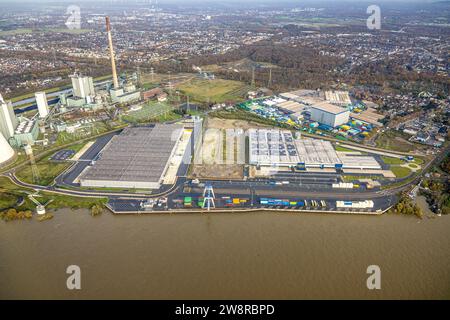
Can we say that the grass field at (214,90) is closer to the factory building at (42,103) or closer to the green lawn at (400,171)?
the factory building at (42,103)

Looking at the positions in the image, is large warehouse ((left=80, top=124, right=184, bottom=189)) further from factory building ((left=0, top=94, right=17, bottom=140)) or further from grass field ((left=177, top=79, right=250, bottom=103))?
grass field ((left=177, top=79, right=250, bottom=103))

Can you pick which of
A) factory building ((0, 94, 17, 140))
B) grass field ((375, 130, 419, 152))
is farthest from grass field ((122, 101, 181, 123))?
grass field ((375, 130, 419, 152))

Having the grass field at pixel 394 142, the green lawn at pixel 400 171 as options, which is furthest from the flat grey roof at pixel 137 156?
the grass field at pixel 394 142

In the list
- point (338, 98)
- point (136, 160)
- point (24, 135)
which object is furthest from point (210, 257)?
point (338, 98)

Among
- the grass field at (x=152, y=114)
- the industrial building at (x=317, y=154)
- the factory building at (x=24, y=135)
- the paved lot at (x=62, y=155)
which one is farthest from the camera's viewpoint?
the grass field at (x=152, y=114)

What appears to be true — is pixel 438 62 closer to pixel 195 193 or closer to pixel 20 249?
pixel 195 193

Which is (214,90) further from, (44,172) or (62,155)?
(44,172)
